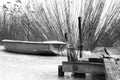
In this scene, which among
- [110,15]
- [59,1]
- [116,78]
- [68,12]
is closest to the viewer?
[116,78]

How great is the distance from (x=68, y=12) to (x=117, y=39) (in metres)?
1.15

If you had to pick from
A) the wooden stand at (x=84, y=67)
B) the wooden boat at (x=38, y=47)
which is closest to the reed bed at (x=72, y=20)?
the wooden boat at (x=38, y=47)

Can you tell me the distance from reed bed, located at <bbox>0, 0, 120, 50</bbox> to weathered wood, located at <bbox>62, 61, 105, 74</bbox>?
1.56 meters

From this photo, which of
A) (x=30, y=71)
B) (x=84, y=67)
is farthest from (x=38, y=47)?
(x=84, y=67)

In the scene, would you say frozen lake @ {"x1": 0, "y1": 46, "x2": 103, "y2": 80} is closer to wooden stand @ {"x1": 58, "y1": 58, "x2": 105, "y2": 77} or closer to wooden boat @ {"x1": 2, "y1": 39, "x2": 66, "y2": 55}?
wooden stand @ {"x1": 58, "y1": 58, "x2": 105, "y2": 77}

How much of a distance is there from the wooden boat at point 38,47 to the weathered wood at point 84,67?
2.35 meters

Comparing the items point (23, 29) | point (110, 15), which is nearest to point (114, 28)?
point (110, 15)

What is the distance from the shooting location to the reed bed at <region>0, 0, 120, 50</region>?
3533 millimetres

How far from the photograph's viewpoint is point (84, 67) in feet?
6.13

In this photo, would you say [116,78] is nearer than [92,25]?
Yes

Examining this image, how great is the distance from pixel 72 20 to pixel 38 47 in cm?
114

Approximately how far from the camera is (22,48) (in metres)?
4.86

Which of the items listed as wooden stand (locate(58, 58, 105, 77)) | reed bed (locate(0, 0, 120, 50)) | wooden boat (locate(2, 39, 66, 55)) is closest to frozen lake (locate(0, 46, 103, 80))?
wooden stand (locate(58, 58, 105, 77))

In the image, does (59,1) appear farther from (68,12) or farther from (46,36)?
(46,36)
